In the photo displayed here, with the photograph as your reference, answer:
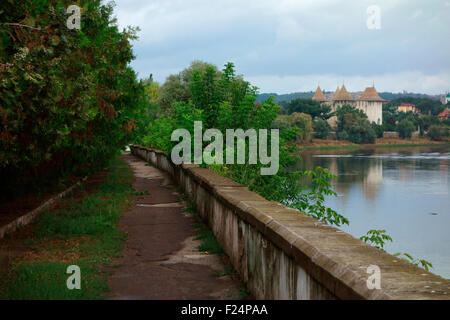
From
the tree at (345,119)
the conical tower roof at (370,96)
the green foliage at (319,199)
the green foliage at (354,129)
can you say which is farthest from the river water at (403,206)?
the conical tower roof at (370,96)

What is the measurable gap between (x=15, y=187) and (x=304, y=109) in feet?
424

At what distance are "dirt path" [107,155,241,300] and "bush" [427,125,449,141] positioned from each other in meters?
128

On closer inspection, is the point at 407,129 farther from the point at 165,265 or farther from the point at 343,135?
the point at 165,265

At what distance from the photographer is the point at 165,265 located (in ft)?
24.0

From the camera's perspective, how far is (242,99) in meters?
14.4

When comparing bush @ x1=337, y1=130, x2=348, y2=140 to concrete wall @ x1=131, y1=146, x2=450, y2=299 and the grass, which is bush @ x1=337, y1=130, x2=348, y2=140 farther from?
concrete wall @ x1=131, y1=146, x2=450, y2=299

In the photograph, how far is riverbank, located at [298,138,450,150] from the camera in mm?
107794

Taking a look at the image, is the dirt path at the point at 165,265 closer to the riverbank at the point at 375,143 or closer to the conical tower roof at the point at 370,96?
the riverbank at the point at 375,143

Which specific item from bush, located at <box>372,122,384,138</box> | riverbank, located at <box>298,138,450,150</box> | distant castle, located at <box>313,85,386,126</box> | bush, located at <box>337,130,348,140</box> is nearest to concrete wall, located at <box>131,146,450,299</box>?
riverbank, located at <box>298,138,450,150</box>

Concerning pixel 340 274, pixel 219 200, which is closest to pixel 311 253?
pixel 340 274

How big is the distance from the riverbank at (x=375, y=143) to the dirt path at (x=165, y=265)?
297 ft

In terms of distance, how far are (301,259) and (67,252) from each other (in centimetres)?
507

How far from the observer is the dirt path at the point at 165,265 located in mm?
5941

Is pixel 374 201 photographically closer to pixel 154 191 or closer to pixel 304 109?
pixel 154 191
